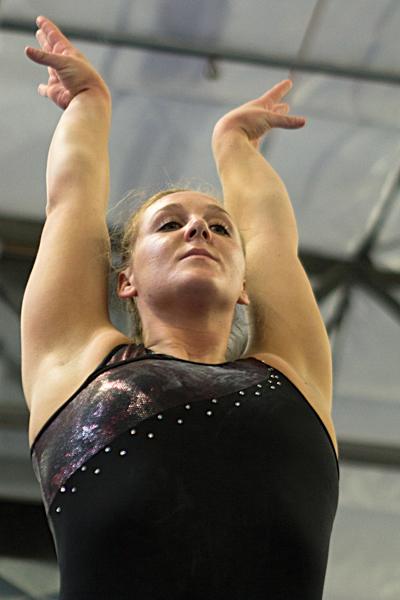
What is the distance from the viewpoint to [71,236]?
1.79 metres

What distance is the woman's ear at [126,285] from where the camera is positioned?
1870 millimetres

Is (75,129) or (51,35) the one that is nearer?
(75,129)

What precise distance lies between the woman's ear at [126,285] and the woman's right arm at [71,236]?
87mm

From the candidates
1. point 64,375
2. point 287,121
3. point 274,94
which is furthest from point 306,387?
point 274,94

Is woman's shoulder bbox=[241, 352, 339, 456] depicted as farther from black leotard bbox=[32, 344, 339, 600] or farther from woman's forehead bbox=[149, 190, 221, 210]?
woman's forehead bbox=[149, 190, 221, 210]

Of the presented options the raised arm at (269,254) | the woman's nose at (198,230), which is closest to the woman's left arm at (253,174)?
the raised arm at (269,254)

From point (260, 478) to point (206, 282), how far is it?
0.40 meters

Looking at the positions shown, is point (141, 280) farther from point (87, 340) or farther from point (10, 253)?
point (10, 253)

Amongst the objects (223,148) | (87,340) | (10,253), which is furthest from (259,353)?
(10,253)

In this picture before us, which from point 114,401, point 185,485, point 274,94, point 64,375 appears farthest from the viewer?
point 274,94

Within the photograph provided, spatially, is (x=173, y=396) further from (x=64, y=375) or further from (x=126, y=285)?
(x=126, y=285)

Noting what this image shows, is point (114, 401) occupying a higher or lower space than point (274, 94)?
lower

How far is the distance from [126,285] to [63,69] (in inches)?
19.3

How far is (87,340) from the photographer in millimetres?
1676
